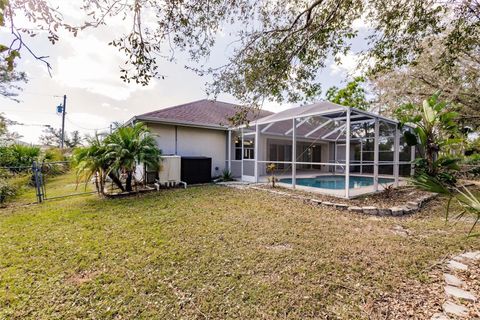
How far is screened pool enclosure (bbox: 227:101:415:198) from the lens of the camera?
10367 mm

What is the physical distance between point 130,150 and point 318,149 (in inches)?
603

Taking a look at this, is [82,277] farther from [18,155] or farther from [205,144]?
[18,155]

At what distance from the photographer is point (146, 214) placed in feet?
19.0

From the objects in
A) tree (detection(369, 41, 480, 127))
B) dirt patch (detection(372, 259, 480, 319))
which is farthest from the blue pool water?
dirt patch (detection(372, 259, 480, 319))

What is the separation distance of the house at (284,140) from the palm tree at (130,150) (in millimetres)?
1828

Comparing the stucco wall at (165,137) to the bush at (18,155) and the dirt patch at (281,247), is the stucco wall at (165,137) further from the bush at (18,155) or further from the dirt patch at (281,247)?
the bush at (18,155)

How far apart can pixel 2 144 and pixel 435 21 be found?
20600 mm

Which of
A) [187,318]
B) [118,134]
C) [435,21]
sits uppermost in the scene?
[435,21]

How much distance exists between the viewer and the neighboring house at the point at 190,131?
34.3 ft

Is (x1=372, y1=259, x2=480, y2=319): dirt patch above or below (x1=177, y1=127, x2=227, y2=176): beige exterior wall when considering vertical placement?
below

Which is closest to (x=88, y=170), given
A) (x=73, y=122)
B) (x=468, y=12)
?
(x=468, y=12)

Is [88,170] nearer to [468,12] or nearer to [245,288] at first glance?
[245,288]

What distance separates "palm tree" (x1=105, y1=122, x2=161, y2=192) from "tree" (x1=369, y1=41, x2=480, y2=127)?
10854 millimetres

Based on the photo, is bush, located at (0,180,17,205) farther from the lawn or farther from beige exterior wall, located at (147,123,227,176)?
beige exterior wall, located at (147,123,227,176)
